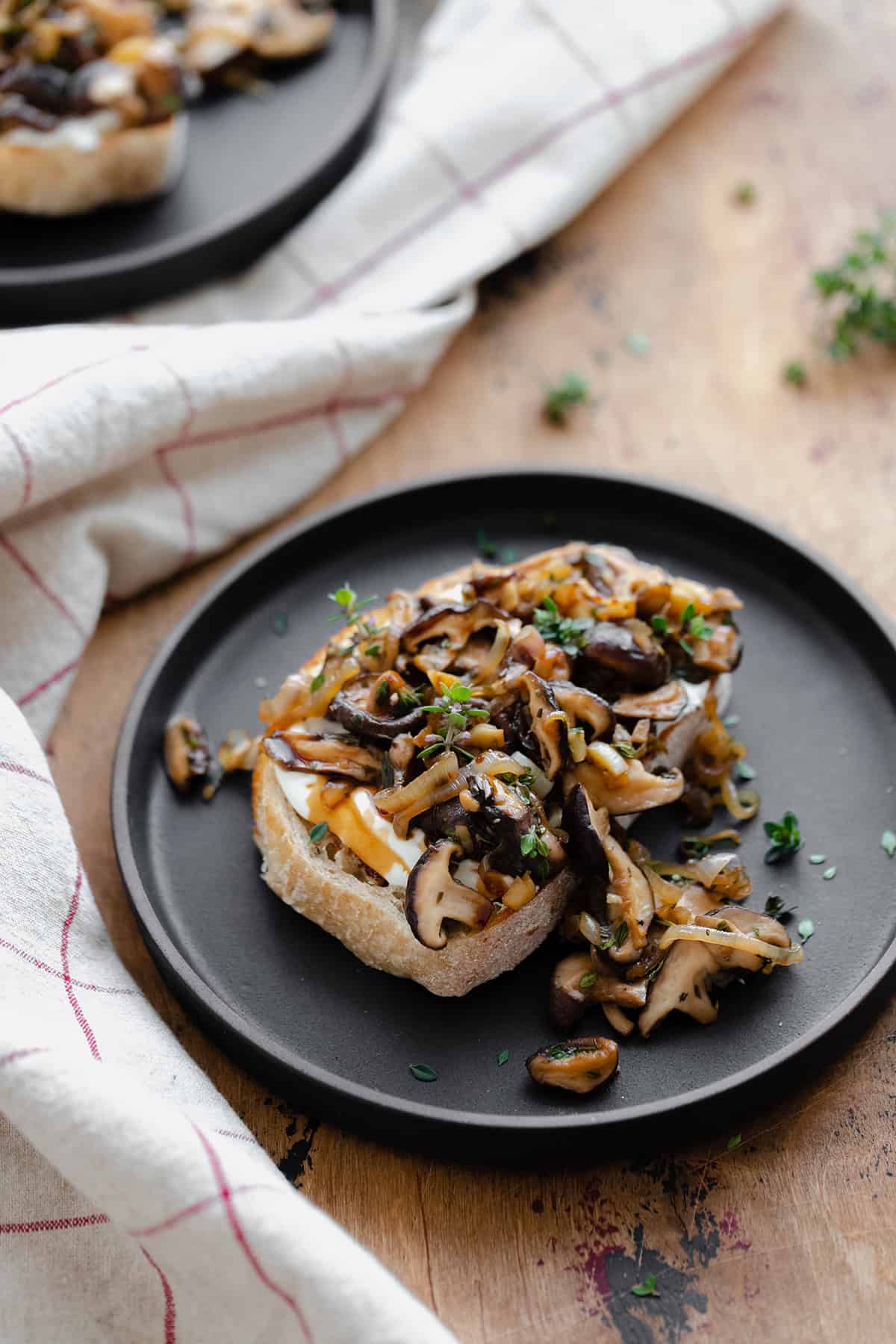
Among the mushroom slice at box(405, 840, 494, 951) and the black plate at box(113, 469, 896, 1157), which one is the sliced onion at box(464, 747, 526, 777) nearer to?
the mushroom slice at box(405, 840, 494, 951)

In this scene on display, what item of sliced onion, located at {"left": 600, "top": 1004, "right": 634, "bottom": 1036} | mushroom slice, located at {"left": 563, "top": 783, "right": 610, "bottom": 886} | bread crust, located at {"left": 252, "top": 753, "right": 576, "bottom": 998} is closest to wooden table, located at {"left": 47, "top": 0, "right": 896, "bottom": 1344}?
sliced onion, located at {"left": 600, "top": 1004, "right": 634, "bottom": 1036}

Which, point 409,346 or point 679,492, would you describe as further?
point 409,346

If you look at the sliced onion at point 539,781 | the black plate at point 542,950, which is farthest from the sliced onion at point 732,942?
the sliced onion at point 539,781

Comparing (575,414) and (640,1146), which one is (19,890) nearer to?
(640,1146)

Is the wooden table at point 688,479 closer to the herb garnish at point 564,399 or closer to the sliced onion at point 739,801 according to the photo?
the herb garnish at point 564,399

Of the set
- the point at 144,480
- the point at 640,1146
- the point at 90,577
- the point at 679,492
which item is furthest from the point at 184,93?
the point at 640,1146

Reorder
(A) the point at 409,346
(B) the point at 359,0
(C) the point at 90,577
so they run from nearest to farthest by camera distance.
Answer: (C) the point at 90,577
(A) the point at 409,346
(B) the point at 359,0
